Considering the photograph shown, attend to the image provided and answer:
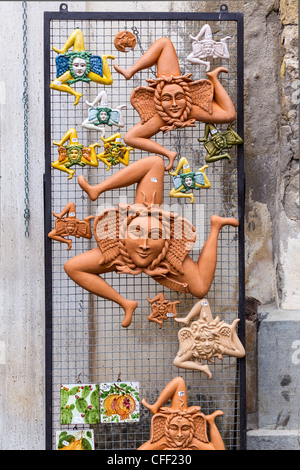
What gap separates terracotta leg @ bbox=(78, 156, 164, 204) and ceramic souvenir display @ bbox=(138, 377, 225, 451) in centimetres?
64

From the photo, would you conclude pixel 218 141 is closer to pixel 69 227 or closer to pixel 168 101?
pixel 168 101

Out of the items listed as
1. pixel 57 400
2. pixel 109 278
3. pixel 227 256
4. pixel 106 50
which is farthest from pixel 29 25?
pixel 57 400

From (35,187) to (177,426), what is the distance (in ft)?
3.44

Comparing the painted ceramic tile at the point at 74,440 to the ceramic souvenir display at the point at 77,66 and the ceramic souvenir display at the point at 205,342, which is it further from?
the ceramic souvenir display at the point at 77,66

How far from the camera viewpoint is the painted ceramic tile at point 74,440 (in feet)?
6.31

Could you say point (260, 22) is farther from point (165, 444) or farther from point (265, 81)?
point (165, 444)

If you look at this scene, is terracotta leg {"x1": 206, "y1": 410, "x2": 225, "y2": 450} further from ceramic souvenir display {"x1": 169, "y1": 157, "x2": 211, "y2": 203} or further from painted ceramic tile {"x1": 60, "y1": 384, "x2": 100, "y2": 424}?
ceramic souvenir display {"x1": 169, "y1": 157, "x2": 211, "y2": 203}

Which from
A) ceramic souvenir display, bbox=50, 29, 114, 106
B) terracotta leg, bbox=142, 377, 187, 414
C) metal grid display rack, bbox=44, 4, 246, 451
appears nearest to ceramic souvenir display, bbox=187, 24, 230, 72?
metal grid display rack, bbox=44, 4, 246, 451

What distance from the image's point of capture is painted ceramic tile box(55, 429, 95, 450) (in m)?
1.92

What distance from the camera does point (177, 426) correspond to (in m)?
1.87

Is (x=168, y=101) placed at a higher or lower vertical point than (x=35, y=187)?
higher

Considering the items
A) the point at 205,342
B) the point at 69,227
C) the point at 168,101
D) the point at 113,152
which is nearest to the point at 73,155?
the point at 113,152

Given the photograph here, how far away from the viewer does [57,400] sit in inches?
84.3

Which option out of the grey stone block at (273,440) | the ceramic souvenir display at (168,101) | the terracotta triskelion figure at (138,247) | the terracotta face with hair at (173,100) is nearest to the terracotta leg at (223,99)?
the ceramic souvenir display at (168,101)
